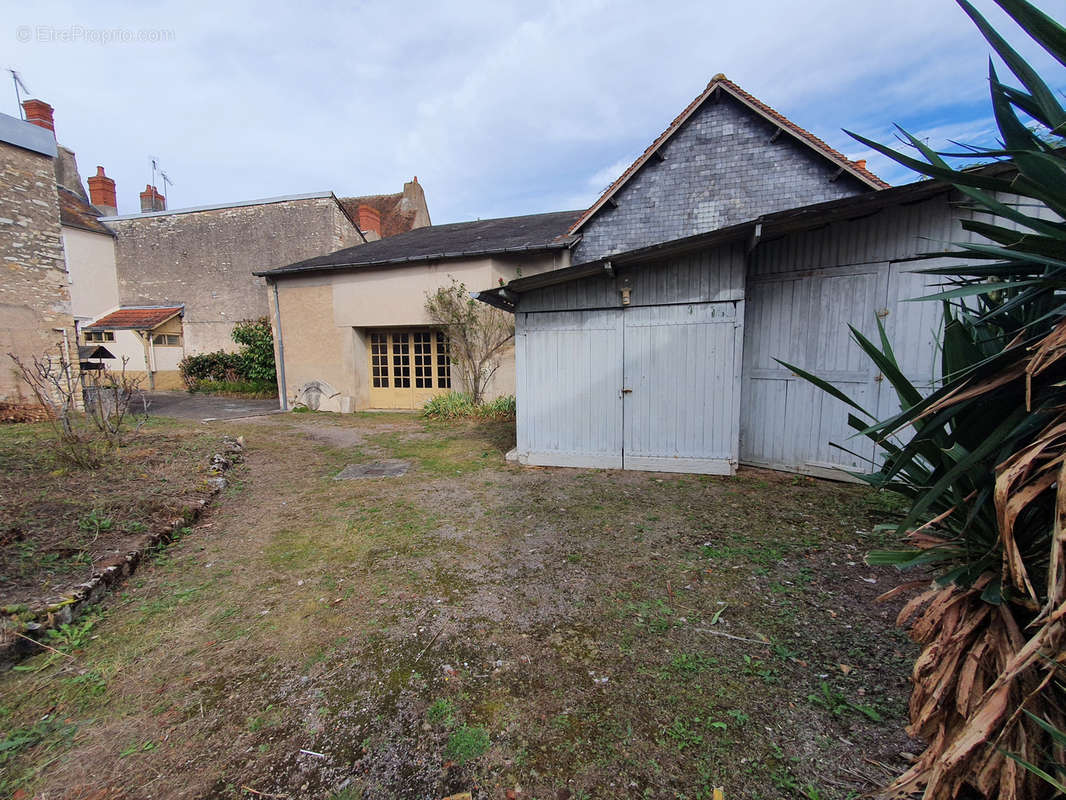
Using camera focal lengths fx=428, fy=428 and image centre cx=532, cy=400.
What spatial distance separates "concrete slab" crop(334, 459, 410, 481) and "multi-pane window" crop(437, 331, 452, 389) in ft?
16.0

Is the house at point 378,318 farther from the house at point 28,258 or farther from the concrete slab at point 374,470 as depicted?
the concrete slab at point 374,470

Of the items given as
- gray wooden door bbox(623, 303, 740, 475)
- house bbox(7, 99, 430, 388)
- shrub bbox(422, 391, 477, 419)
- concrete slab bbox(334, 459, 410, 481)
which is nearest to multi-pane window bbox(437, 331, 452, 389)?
shrub bbox(422, 391, 477, 419)

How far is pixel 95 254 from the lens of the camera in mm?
17781

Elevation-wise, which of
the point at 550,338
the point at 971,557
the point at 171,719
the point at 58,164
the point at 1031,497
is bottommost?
the point at 171,719

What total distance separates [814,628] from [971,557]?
4.77 feet

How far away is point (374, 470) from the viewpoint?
593 cm

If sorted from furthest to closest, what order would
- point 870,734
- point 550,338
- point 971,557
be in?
1. point 550,338
2. point 870,734
3. point 971,557

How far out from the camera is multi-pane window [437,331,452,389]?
10.9 m

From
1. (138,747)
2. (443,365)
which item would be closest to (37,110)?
(443,365)

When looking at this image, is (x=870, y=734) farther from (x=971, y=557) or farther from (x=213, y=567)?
(x=213, y=567)

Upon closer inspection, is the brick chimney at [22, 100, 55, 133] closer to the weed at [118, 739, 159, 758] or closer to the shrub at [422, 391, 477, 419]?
the shrub at [422, 391, 477, 419]

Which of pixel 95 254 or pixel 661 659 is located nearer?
pixel 661 659

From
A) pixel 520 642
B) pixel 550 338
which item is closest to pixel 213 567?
pixel 520 642

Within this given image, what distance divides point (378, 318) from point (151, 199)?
19827 millimetres
